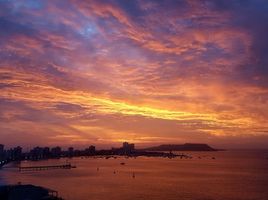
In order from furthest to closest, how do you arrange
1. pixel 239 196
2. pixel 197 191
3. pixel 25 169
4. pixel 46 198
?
pixel 25 169
pixel 197 191
pixel 239 196
pixel 46 198

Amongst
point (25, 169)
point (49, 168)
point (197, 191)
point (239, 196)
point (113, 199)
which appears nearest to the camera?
point (113, 199)

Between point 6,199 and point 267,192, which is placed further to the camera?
point 267,192

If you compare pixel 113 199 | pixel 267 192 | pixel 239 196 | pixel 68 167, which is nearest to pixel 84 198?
pixel 113 199

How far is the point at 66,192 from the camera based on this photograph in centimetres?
7925

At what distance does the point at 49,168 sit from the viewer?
16975 centimetres

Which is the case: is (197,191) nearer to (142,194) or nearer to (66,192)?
(142,194)

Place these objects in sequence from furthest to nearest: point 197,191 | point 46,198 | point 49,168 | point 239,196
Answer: point 49,168 → point 197,191 → point 239,196 → point 46,198

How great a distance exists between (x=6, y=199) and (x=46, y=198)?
20.0ft

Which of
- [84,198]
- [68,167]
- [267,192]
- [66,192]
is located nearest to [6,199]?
[84,198]

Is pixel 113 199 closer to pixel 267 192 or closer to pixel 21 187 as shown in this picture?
pixel 21 187

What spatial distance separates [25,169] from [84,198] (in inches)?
3824

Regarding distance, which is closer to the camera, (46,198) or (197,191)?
(46,198)

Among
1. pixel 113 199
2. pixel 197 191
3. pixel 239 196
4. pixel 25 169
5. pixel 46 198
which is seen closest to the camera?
pixel 46 198

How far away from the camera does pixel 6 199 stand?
1938 inches
